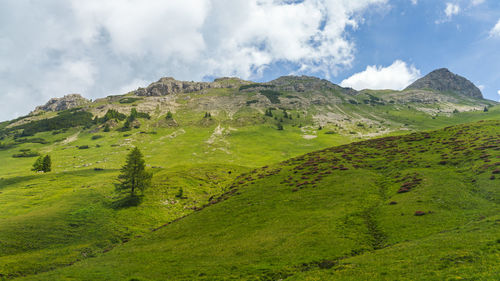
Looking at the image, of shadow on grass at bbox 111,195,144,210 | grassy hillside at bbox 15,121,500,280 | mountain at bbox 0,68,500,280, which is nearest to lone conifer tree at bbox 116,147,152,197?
shadow on grass at bbox 111,195,144,210

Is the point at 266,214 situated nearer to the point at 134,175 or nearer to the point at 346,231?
the point at 346,231

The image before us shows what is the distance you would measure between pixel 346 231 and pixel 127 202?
6678 centimetres

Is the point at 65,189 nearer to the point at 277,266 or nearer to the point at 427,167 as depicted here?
the point at 277,266

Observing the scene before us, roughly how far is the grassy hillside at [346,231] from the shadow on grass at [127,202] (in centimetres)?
1931

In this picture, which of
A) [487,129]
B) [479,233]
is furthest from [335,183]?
[487,129]

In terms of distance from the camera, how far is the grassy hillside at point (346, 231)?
25391 millimetres

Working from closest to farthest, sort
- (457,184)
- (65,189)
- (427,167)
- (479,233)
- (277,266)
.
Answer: (479,233), (277,266), (457,184), (427,167), (65,189)

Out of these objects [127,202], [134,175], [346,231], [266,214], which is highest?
[134,175]

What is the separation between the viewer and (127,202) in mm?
72562

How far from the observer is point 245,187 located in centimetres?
8288

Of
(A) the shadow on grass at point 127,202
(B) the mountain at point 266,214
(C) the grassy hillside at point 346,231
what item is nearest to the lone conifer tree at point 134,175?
(A) the shadow on grass at point 127,202

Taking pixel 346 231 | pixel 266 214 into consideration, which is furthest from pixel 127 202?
pixel 346 231

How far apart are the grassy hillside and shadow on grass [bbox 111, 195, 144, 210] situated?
19306 millimetres

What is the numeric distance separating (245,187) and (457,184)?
5939cm
